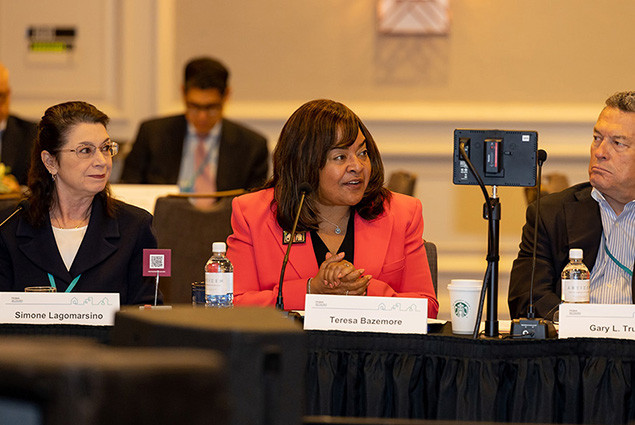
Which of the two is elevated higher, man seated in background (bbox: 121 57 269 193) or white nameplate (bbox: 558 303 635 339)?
man seated in background (bbox: 121 57 269 193)

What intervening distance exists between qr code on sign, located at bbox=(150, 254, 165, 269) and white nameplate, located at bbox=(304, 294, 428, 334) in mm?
523

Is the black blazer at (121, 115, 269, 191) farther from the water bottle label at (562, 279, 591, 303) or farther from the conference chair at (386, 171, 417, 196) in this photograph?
the water bottle label at (562, 279, 591, 303)

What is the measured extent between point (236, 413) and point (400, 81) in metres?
4.47

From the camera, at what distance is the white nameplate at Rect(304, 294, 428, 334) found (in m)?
2.33

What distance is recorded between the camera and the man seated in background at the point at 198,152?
518 centimetres

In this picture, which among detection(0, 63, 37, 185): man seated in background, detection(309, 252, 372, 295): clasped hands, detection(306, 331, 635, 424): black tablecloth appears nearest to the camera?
detection(306, 331, 635, 424): black tablecloth

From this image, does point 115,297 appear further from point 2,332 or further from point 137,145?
point 137,145

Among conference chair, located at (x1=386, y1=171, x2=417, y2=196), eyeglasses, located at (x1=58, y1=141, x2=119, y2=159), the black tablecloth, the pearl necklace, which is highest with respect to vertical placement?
eyeglasses, located at (x1=58, y1=141, x2=119, y2=159)

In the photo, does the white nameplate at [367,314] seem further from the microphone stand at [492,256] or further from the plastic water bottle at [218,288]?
the plastic water bottle at [218,288]

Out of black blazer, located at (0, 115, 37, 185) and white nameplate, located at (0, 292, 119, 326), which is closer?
white nameplate, located at (0, 292, 119, 326)

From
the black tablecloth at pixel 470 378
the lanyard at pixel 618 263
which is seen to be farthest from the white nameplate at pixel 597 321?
the lanyard at pixel 618 263

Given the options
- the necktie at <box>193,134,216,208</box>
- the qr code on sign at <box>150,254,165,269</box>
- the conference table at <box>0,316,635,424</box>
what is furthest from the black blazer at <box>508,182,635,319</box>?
the necktie at <box>193,134,216,208</box>

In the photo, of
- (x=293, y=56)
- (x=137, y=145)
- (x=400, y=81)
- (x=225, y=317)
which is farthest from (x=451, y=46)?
(x=225, y=317)

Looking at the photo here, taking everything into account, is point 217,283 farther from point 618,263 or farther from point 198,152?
point 198,152
